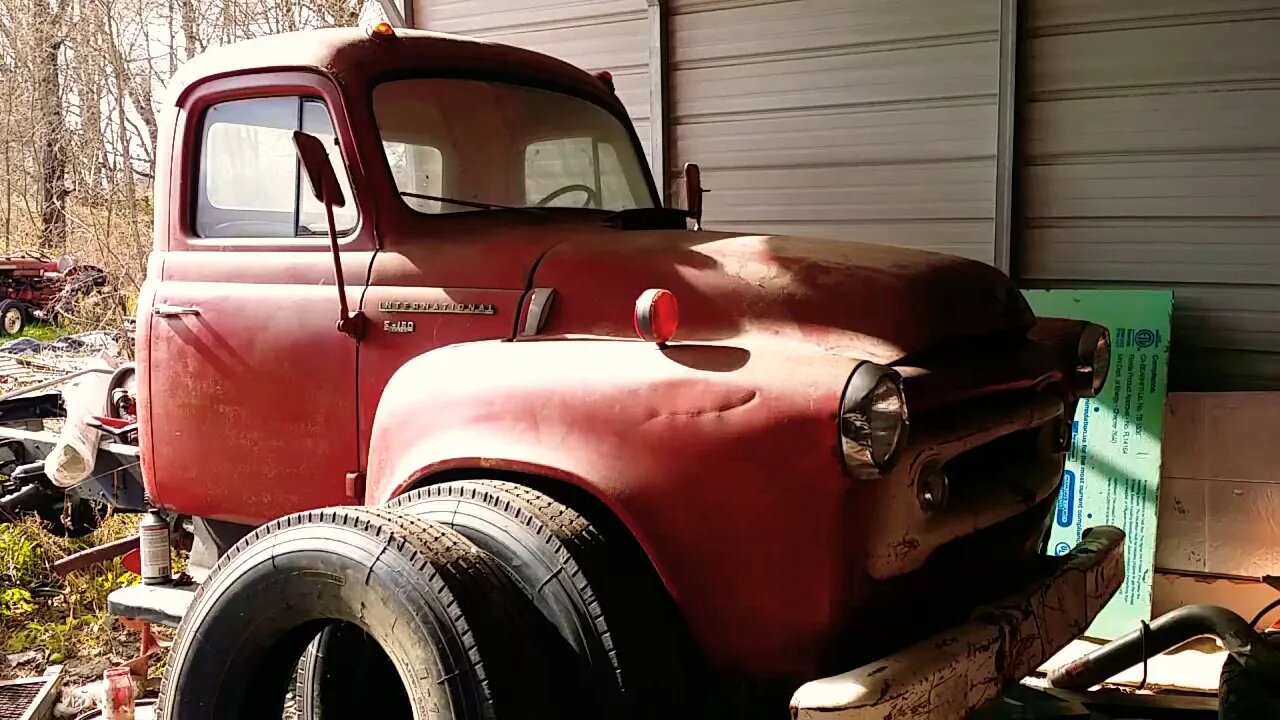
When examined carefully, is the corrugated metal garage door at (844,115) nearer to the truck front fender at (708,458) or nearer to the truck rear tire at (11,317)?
the truck front fender at (708,458)

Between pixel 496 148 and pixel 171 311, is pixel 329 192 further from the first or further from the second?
pixel 171 311

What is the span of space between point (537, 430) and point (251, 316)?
1179 millimetres

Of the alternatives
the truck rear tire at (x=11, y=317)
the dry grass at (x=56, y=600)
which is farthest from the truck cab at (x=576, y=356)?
the truck rear tire at (x=11, y=317)

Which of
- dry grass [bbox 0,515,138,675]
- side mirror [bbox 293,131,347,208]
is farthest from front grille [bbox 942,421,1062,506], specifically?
dry grass [bbox 0,515,138,675]

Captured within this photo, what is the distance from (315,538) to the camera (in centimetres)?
237

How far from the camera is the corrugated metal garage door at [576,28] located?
620 centimetres

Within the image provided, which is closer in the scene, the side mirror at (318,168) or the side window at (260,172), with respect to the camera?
the side mirror at (318,168)

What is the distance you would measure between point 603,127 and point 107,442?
7.94ft

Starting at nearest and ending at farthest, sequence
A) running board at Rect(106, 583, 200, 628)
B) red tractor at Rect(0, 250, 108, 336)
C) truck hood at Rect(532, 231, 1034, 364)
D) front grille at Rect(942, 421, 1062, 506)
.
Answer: truck hood at Rect(532, 231, 1034, 364)
front grille at Rect(942, 421, 1062, 506)
running board at Rect(106, 583, 200, 628)
red tractor at Rect(0, 250, 108, 336)

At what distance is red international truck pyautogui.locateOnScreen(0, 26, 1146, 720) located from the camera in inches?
86.1

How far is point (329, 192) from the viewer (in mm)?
2895

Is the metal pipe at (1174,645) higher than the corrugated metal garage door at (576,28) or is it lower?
lower

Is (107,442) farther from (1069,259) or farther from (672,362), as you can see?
(1069,259)

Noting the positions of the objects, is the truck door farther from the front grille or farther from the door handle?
the front grille
